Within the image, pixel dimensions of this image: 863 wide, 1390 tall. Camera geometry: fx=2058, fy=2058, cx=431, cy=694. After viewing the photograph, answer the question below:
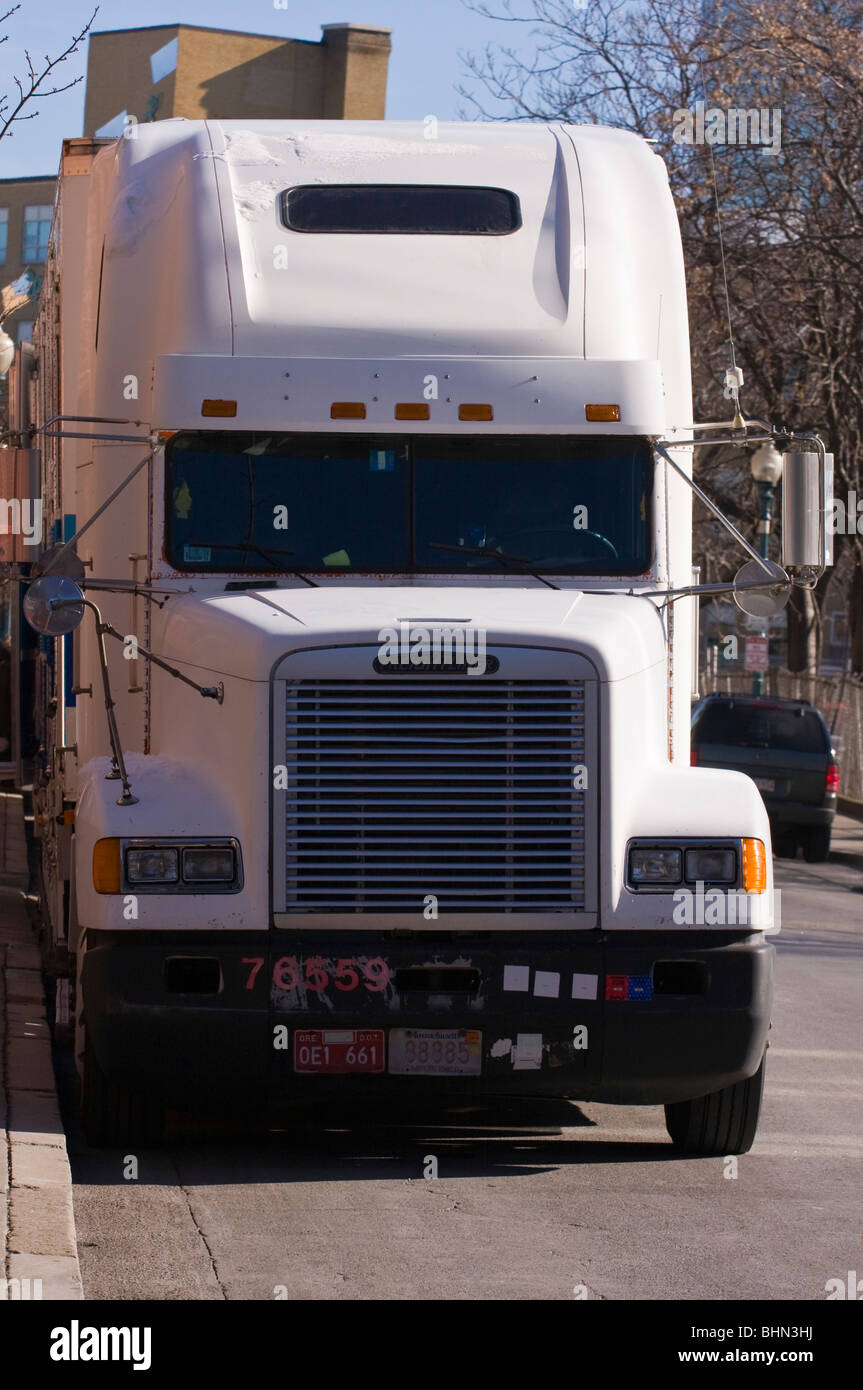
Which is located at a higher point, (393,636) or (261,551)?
(261,551)

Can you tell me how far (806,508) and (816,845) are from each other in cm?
1567

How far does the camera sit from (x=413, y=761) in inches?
289

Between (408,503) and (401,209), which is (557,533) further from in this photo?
(401,209)

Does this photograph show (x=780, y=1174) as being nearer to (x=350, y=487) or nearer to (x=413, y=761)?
(x=413, y=761)

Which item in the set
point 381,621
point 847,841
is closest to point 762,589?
point 381,621

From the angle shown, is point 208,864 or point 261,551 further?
point 261,551

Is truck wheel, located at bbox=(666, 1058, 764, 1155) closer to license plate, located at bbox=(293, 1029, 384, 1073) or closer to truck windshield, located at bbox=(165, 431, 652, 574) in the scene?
license plate, located at bbox=(293, 1029, 384, 1073)

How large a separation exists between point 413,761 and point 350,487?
148 centimetres

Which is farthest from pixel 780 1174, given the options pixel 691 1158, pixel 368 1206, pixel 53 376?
pixel 53 376

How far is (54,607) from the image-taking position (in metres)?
7.43

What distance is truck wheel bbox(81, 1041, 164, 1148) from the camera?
7.73 m

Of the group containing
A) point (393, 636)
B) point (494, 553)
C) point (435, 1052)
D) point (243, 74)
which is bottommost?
point (435, 1052)

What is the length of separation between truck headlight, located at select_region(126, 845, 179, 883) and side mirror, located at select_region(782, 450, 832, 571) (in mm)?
2694

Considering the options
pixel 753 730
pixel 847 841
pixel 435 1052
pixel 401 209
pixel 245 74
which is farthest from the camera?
pixel 245 74
